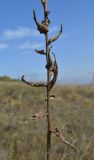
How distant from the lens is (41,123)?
379 inches

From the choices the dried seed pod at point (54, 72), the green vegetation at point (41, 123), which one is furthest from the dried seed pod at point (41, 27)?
the green vegetation at point (41, 123)

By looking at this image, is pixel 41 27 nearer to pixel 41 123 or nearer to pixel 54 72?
pixel 54 72

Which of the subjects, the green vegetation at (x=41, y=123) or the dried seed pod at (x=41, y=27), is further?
the green vegetation at (x=41, y=123)

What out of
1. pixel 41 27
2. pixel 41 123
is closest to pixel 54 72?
pixel 41 27

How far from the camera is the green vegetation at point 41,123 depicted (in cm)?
648

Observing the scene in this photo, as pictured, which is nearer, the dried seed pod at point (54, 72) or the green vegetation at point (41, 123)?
the dried seed pod at point (54, 72)

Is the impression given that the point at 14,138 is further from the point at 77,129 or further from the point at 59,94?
the point at 59,94

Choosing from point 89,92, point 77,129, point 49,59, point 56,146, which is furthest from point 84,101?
point 49,59

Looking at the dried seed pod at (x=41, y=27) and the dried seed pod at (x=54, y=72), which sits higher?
the dried seed pod at (x=41, y=27)

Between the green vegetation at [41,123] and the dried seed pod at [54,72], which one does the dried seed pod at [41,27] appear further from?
the green vegetation at [41,123]

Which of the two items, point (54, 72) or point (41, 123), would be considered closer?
point (54, 72)

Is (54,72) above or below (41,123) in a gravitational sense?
below

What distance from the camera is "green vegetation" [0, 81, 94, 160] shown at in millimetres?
6481

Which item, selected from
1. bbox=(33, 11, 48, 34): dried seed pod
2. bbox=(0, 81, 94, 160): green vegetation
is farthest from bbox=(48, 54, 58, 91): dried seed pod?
bbox=(0, 81, 94, 160): green vegetation
